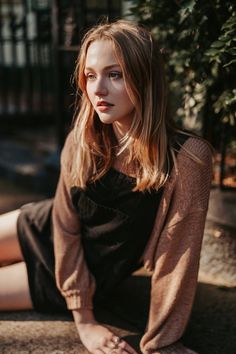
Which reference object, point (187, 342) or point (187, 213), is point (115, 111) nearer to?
point (187, 213)

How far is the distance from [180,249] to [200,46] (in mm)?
1144

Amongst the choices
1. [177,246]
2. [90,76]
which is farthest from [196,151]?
[90,76]

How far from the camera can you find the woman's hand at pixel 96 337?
7.43 feet

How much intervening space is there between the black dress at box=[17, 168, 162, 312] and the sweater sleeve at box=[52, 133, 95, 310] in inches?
1.7

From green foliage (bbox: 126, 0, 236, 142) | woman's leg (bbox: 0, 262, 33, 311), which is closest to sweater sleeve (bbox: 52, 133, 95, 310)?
woman's leg (bbox: 0, 262, 33, 311)

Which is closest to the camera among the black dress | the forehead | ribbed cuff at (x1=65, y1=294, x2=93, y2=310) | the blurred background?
the forehead

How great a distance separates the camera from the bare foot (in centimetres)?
226

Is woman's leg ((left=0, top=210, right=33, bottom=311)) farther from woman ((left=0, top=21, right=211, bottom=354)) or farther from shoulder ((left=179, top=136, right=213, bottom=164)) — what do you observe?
shoulder ((left=179, top=136, right=213, bottom=164))

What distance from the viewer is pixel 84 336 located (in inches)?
93.8

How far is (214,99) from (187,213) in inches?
41.4

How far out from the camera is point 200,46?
2.77 metres

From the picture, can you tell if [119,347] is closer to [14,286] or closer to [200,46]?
[14,286]

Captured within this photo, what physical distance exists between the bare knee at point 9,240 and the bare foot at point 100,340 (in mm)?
608

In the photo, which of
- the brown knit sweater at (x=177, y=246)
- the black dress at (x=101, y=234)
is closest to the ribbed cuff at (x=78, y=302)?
the black dress at (x=101, y=234)
